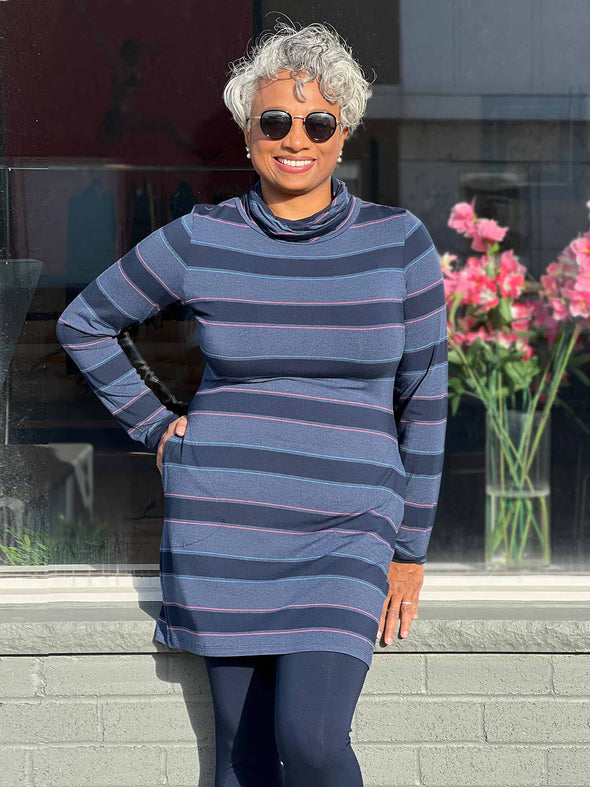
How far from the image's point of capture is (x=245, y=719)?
256 centimetres

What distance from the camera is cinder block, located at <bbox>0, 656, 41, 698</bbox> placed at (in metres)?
3.03

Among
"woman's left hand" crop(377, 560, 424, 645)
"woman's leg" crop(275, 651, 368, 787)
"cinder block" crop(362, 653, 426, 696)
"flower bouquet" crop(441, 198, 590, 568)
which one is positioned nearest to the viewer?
"woman's leg" crop(275, 651, 368, 787)

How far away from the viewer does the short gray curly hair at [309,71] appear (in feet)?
8.25

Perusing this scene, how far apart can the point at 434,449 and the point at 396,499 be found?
158 millimetres

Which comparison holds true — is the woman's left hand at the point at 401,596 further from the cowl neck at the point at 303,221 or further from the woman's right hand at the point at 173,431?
the cowl neck at the point at 303,221

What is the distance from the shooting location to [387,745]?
3035 millimetres

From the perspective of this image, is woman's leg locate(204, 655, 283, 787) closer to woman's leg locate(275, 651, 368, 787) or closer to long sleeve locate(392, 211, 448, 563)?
woman's leg locate(275, 651, 368, 787)

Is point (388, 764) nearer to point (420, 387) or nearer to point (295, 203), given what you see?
point (420, 387)

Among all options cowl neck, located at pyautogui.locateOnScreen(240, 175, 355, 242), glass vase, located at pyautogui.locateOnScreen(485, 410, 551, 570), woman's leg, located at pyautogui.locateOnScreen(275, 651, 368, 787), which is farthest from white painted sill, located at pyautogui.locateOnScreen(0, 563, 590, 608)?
cowl neck, located at pyautogui.locateOnScreen(240, 175, 355, 242)

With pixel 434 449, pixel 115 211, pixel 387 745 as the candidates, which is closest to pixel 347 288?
pixel 434 449

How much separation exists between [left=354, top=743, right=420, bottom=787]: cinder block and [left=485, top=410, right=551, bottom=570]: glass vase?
2.44ft

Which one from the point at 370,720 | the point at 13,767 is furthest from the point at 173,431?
the point at 13,767

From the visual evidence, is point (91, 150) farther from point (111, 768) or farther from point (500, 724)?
point (500, 724)

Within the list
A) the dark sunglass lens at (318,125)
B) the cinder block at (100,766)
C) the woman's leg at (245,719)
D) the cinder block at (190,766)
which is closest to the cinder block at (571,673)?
the woman's leg at (245,719)
